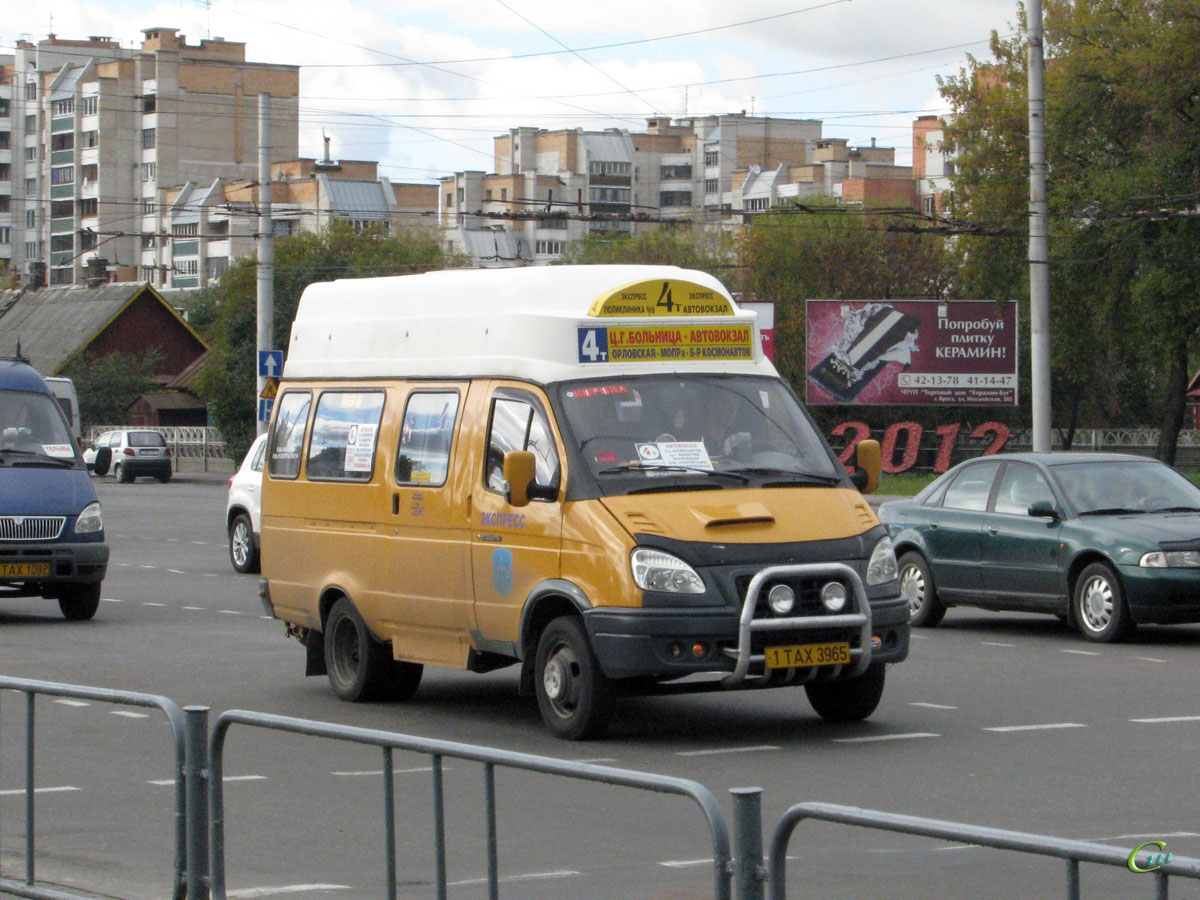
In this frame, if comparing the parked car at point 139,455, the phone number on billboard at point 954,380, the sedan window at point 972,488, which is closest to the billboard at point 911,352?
the phone number on billboard at point 954,380

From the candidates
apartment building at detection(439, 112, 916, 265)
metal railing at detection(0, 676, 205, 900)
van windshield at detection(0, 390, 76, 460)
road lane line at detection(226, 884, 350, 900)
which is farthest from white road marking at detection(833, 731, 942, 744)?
apartment building at detection(439, 112, 916, 265)

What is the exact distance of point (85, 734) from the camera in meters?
6.52

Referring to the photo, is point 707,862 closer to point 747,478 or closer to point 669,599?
point 669,599

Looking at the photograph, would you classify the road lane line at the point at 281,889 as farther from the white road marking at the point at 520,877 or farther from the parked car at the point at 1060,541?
the parked car at the point at 1060,541

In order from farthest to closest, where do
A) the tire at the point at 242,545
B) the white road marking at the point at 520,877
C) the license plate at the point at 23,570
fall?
the tire at the point at 242,545 < the license plate at the point at 23,570 < the white road marking at the point at 520,877

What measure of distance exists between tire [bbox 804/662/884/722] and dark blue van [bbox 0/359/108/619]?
9033mm

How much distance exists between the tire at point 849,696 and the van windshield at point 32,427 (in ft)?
32.0

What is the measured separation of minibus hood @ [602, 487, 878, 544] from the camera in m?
10.4

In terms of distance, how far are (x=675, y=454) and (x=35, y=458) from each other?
947 cm

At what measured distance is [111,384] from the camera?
86.3 m

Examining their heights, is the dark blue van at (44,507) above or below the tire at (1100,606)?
above

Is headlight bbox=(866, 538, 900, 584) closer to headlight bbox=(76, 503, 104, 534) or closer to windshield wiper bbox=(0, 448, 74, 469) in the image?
headlight bbox=(76, 503, 104, 534)

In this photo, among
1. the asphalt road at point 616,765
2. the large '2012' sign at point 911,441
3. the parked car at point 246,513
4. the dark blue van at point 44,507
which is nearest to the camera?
the asphalt road at point 616,765

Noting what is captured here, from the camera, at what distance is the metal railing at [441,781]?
4.53 meters
